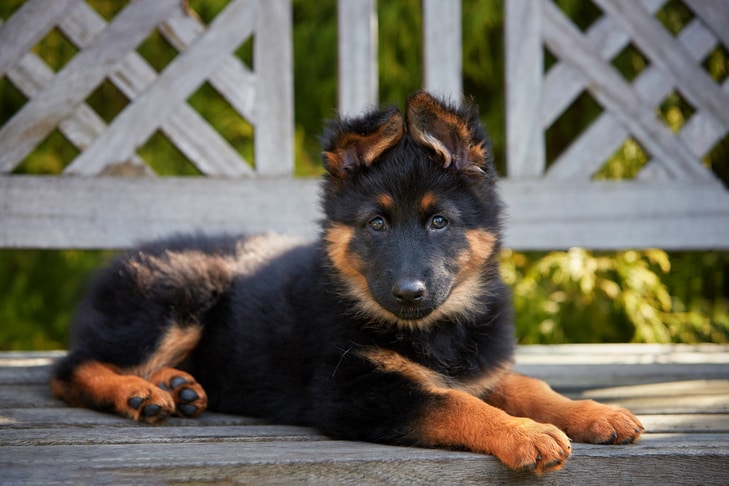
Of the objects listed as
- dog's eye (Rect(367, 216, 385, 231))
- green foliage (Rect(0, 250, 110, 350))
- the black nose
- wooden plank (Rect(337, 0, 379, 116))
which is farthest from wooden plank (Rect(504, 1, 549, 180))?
green foliage (Rect(0, 250, 110, 350))

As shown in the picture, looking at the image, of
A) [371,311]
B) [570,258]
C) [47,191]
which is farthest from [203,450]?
[570,258]

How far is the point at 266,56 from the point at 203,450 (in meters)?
2.62

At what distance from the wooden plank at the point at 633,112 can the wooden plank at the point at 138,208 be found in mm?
1654

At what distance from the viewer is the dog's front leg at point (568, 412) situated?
2.75 m

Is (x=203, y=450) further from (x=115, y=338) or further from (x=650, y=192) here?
(x=650, y=192)

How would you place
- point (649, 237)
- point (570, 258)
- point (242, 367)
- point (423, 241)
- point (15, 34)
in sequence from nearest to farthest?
1. point (423, 241)
2. point (242, 367)
3. point (15, 34)
4. point (649, 237)
5. point (570, 258)

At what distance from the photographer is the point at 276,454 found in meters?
2.46

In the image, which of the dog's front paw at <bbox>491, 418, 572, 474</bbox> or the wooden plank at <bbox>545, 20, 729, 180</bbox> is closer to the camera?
the dog's front paw at <bbox>491, 418, 572, 474</bbox>

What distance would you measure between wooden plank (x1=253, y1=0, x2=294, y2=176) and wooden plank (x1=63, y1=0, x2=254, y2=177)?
12 centimetres

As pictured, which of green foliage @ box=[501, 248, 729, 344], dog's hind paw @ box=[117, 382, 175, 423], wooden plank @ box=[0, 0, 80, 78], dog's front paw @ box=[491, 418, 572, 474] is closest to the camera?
dog's front paw @ box=[491, 418, 572, 474]

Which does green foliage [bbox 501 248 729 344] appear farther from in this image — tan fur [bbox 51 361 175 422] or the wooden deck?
tan fur [bbox 51 361 175 422]

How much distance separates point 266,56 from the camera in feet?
15.0

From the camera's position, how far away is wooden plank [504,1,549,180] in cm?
466

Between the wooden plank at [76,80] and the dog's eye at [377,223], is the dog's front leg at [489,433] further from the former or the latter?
the wooden plank at [76,80]
